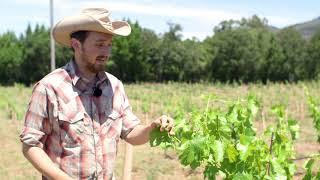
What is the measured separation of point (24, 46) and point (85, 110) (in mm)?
53809

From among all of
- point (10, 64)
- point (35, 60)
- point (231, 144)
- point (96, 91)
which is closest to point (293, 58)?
point (35, 60)

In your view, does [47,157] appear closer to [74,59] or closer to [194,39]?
[74,59]

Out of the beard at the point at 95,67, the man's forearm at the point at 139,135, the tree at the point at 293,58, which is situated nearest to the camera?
the beard at the point at 95,67

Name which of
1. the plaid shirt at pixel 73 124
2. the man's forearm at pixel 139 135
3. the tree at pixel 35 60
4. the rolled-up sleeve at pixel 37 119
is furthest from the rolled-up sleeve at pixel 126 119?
the tree at pixel 35 60

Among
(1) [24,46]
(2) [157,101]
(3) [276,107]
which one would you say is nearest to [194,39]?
(1) [24,46]

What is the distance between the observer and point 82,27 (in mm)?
2520

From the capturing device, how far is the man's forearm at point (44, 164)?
2367 mm

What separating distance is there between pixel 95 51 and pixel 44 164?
1.91 feet

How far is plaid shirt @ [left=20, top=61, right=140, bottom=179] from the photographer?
8.02 ft

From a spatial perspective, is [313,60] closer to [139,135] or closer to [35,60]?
[35,60]

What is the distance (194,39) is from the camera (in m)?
54.1

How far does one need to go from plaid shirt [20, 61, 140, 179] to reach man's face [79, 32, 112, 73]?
0.37 ft

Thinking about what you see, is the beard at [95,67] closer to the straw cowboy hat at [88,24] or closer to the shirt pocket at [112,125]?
the straw cowboy hat at [88,24]

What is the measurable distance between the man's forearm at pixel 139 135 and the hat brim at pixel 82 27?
52cm
